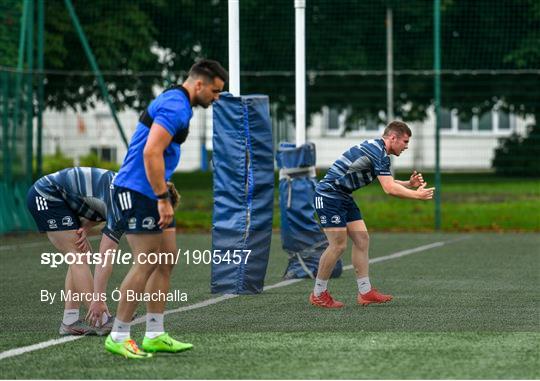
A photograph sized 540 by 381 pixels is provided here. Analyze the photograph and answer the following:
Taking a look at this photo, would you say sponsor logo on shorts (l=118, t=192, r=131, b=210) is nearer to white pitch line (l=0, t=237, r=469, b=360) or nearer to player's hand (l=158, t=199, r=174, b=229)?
player's hand (l=158, t=199, r=174, b=229)

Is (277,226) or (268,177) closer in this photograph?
(268,177)

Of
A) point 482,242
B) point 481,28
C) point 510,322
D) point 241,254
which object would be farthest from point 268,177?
point 481,28

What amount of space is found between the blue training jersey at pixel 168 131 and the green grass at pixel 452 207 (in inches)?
583

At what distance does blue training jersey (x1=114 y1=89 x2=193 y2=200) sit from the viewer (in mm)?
7840

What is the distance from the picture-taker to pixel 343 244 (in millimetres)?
11422

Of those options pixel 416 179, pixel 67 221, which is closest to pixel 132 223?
pixel 67 221

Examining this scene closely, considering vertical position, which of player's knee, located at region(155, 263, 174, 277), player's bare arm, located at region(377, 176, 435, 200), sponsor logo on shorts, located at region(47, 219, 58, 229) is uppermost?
player's bare arm, located at region(377, 176, 435, 200)

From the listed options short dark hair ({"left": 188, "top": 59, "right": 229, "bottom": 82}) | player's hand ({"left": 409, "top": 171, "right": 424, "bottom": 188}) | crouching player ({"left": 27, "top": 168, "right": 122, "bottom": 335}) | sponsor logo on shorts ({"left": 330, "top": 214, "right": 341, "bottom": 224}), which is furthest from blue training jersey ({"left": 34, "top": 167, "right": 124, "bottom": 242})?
sponsor logo on shorts ({"left": 330, "top": 214, "right": 341, "bottom": 224})

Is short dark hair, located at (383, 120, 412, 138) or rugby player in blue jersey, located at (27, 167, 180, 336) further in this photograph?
short dark hair, located at (383, 120, 412, 138)

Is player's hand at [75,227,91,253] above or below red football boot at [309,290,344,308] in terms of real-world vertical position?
above

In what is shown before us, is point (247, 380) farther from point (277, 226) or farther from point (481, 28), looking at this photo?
point (481, 28)

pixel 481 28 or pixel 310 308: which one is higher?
pixel 481 28

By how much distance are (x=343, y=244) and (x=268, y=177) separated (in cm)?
124

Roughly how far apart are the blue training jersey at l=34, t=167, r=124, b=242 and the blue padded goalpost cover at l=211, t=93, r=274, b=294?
2757mm
